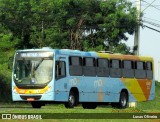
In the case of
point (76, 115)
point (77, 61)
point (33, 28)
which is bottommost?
point (76, 115)

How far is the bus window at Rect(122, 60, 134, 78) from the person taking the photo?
36906 millimetres

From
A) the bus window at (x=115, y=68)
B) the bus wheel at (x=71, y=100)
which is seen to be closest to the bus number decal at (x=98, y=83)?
the bus window at (x=115, y=68)

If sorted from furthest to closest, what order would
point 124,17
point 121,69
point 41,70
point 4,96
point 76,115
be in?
1. point 124,17
2. point 4,96
3. point 121,69
4. point 41,70
5. point 76,115

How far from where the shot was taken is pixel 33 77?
31.8 m

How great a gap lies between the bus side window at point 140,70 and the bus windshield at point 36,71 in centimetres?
792

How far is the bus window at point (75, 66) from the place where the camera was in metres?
32.6

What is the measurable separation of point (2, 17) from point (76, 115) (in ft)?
136

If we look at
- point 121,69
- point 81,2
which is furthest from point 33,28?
point 121,69

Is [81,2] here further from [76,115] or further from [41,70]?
[76,115]

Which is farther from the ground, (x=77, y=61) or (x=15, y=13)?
(x=15, y=13)

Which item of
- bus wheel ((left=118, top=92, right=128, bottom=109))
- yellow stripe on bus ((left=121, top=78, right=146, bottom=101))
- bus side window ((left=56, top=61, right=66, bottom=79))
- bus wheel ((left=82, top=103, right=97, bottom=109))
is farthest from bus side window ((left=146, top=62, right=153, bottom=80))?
bus side window ((left=56, top=61, right=66, bottom=79))

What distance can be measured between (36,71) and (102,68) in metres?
4.89

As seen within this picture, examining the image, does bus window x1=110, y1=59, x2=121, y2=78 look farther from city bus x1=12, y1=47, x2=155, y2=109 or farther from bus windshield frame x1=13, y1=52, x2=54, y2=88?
bus windshield frame x1=13, y1=52, x2=54, y2=88

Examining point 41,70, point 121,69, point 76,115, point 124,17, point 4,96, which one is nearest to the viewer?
point 76,115
